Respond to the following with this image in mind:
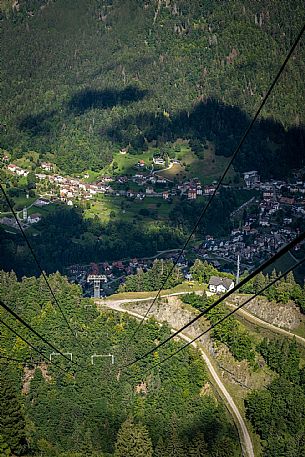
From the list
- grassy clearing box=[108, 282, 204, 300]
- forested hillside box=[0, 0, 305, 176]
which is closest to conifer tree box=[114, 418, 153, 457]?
grassy clearing box=[108, 282, 204, 300]

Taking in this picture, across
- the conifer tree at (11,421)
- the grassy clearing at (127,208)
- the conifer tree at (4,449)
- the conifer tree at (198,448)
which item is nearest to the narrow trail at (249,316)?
the conifer tree at (198,448)

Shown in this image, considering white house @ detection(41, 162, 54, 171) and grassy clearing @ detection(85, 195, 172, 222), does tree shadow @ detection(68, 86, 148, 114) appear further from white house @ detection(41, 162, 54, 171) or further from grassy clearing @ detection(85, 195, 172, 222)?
grassy clearing @ detection(85, 195, 172, 222)

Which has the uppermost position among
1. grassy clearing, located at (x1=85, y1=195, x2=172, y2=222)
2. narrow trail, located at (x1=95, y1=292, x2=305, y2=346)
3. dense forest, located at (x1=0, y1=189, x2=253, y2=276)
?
narrow trail, located at (x1=95, y1=292, x2=305, y2=346)

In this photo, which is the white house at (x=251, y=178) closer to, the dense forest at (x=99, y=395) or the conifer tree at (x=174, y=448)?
the dense forest at (x=99, y=395)

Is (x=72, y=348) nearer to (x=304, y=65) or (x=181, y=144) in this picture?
(x=181, y=144)

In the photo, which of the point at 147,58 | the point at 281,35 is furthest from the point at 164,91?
the point at 281,35

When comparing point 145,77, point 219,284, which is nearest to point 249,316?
point 219,284
